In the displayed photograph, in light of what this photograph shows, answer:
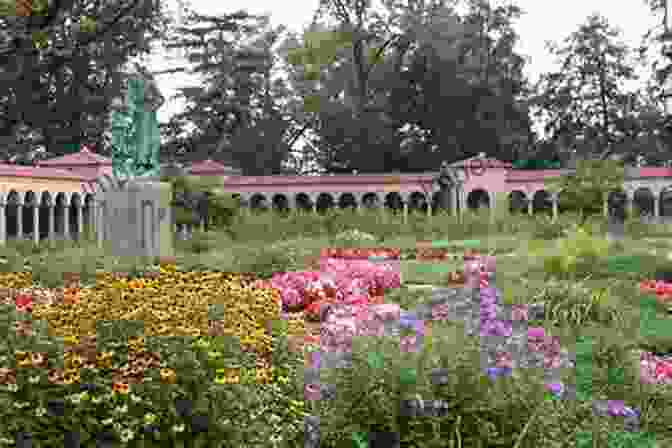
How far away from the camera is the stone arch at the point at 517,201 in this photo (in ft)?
124

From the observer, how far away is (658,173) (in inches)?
1320

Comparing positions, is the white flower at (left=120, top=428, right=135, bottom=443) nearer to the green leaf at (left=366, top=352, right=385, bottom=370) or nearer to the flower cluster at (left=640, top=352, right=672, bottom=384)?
the green leaf at (left=366, top=352, right=385, bottom=370)

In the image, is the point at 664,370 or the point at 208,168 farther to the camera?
the point at 208,168

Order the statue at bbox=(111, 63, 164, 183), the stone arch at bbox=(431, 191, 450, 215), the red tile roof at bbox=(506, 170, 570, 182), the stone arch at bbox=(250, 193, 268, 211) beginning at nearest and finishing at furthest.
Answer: the statue at bbox=(111, 63, 164, 183) → the red tile roof at bbox=(506, 170, 570, 182) → the stone arch at bbox=(431, 191, 450, 215) → the stone arch at bbox=(250, 193, 268, 211)

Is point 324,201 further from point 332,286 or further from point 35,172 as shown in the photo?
point 332,286

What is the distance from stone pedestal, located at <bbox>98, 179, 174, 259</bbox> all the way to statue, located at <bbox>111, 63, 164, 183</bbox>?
1.45ft

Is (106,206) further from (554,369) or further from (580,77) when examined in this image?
(580,77)

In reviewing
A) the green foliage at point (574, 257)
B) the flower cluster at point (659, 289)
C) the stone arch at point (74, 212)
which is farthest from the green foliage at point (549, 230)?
the stone arch at point (74, 212)

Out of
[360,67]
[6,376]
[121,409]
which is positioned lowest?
[121,409]

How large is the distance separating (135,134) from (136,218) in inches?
58.1

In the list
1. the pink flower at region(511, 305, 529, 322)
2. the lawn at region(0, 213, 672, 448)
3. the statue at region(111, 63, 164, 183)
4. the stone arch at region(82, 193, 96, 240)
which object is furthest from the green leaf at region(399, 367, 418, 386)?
the stone arch at region(82, 193, 96, 240)

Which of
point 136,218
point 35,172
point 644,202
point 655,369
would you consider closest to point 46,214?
point 35,172

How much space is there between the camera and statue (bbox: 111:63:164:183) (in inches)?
516

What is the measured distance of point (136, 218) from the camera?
41.2 ft
